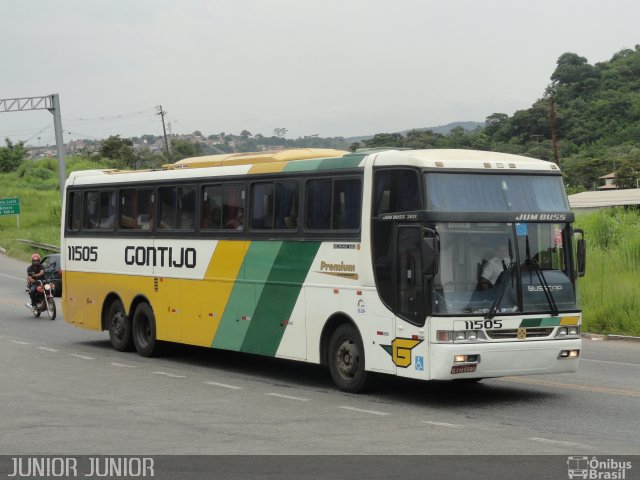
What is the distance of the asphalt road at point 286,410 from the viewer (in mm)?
10875

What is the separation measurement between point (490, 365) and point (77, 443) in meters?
4.91

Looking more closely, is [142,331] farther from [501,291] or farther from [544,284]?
[544,284]

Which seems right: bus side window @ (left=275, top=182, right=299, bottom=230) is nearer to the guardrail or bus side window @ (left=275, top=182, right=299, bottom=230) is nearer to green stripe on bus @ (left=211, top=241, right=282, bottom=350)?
green stripe on bus @ (left=211, top=241, right=282, bottom=350)

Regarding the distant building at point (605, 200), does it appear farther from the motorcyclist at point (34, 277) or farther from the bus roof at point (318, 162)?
the bus roof at point (318, 162)

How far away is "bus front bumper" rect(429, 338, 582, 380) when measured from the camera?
13078 mm

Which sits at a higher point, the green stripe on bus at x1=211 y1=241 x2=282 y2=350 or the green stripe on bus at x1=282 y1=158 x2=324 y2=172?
the green stripe on bus at x1=282 y1=158 x2=324 y2=172

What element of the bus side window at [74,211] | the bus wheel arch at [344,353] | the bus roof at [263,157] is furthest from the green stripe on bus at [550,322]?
the bus side window at [74,211]

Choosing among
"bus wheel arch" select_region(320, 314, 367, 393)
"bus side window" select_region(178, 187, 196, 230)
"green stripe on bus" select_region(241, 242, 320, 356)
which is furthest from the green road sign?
"bus wheel arch" select_region(320, 314, 367, 393)

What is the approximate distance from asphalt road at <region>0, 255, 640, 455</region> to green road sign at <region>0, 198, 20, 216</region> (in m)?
59.0

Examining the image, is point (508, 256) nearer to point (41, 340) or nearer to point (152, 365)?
point (152, 365)

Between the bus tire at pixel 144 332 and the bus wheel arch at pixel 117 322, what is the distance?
249 mm

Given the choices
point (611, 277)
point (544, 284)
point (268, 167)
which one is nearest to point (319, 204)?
point (268, 167)

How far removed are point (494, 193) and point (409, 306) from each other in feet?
5.77

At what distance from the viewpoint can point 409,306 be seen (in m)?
13.5
